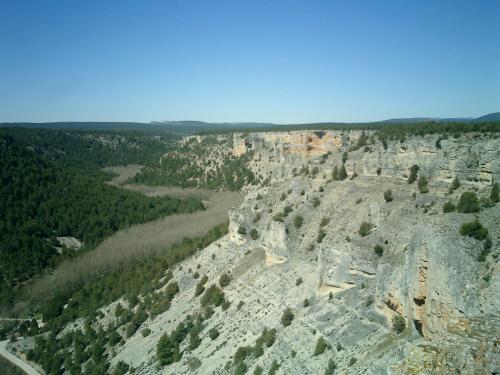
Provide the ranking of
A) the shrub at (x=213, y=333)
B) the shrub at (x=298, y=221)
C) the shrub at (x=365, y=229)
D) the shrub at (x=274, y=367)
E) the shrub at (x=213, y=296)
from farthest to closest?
the shrub at (x=298, y=221), the shrub at (x=213, y=296), the shrub at (x=213, y=333), the shrub at (x=365, y=229), the shrub at (x=274, y=367)

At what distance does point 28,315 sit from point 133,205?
1551 inches

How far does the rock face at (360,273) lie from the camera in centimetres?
1848

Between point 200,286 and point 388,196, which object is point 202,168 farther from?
point 388,196

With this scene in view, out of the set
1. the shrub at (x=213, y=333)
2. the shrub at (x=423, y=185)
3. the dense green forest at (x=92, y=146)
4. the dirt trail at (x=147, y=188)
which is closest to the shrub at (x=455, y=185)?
the shrub at (x=423, y=185)

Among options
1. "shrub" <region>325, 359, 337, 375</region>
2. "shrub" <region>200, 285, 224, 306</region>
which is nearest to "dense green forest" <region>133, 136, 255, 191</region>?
"shrub" <region>200, 285, 224, 306</region>

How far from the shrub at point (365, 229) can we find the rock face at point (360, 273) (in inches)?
10.0

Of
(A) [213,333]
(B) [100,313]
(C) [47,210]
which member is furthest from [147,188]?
(A) [213,333]

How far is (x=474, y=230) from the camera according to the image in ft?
70.0

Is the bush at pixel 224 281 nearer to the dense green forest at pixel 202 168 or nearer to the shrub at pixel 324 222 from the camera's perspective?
the shrub at pixel 324 222

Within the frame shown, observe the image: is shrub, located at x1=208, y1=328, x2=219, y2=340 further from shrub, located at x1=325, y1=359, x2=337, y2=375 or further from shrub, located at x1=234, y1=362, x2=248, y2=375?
shrub, located at x1=325, y1=359, x2=337, y2=375

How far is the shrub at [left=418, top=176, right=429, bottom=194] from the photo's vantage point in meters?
38.1

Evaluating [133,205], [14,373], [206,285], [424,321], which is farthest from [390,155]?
[133,205]

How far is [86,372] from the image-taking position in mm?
43219

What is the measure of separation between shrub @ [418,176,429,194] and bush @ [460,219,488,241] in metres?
16.7
